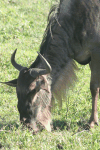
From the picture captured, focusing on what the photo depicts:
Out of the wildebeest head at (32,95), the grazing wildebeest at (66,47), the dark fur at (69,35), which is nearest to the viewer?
the wildebeest head at (32,95)

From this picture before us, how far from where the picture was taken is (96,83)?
477cm

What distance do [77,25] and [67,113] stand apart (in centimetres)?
173

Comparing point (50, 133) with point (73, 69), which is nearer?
point (50, 133)

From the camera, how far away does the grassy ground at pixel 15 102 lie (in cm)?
371

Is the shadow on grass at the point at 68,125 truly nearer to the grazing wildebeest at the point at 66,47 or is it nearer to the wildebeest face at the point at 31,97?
the grazing wildebeest at the point at 66,47

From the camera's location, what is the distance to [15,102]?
5.39 m

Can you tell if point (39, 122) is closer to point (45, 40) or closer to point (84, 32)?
point (45, 40)

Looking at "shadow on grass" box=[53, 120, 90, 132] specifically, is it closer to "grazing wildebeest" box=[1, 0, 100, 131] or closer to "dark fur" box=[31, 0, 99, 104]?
"grazing wildebeest" box=[1, 0, 100, 131]

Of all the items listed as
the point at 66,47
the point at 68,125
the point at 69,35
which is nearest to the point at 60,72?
the point at 66,47

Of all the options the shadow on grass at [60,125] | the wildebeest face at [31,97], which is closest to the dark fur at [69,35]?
the wildebeest face at [31,97]

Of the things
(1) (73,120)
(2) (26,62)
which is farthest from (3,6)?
(1) (73,120)

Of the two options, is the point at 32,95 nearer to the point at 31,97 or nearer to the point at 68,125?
the point at 31,97

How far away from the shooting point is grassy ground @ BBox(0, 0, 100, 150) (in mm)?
Answer: 3709

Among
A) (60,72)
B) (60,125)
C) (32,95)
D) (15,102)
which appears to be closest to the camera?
(32,95)
